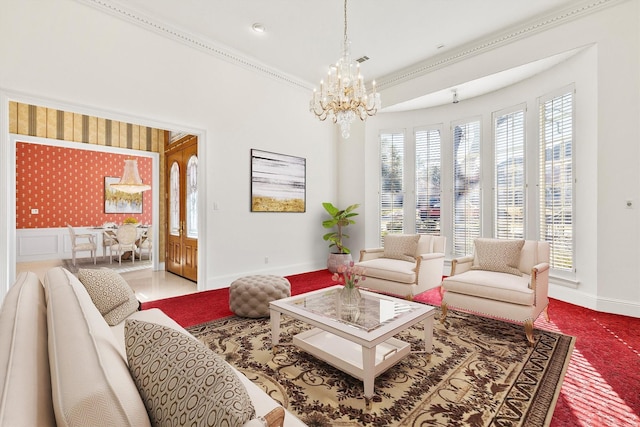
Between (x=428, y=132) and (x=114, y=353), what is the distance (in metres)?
5.72

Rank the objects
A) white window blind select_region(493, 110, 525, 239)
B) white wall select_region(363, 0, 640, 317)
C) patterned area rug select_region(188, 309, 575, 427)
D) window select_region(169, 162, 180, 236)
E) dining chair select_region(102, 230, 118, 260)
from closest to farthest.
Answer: patterned area rug select_region(188, 309, 575, 427) < white wall select_region(363, 0, 640, 317) < white window blind select_region(493, 110, 525, 239) < window select_region(169, 162, 180, 236) < dining chair select_region(102, 230, 118, 260)

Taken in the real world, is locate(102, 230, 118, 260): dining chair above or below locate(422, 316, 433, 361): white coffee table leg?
above

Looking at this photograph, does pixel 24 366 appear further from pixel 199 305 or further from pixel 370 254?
pixel 370 254

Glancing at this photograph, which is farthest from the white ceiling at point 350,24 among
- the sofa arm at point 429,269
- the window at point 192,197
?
the sofa arm at point 429,269

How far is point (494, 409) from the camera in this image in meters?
1.80

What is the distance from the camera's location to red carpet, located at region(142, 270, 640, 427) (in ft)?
5.84

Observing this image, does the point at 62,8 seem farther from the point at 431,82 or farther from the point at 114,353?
the point at 431,82

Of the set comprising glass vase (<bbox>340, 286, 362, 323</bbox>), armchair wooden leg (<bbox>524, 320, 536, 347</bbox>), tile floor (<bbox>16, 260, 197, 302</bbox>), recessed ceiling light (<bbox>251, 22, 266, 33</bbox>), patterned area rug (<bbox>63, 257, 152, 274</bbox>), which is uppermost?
recessed ceiling light (<bbox>251, 22, 266, 33</bbox>)

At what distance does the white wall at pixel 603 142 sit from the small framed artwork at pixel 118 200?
932 cm

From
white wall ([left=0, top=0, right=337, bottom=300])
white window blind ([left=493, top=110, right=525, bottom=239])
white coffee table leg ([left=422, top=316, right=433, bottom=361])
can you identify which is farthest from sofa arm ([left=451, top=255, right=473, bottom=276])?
white wall ([left=0, top=0, right=337, bottom=300])

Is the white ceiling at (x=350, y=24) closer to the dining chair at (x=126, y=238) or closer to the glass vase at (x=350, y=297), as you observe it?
the glass vase at (x=350, y=297)

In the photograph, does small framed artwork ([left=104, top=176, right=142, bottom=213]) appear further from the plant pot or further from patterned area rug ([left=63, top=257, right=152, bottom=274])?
the plant pot

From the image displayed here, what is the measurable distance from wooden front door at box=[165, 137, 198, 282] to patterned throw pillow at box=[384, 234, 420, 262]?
10.1 ft

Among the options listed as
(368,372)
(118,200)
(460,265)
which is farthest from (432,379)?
(118,200)
